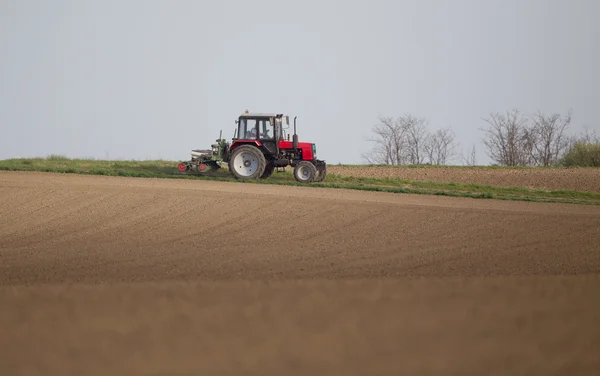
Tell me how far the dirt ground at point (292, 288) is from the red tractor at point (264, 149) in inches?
224

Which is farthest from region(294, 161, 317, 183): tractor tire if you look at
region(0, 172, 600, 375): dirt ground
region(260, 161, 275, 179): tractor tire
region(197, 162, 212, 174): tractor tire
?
region(0, 172, 600, 375): dirt ground

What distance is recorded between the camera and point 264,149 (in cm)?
2420

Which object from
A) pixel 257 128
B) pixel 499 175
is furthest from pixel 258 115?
pixel 499 175

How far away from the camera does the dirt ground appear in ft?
22.2

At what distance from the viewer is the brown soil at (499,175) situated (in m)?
26.7

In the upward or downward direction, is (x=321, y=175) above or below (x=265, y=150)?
below

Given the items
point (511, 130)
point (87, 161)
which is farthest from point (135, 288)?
point (511, 130)

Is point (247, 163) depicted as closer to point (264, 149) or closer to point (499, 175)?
point (264, 149)

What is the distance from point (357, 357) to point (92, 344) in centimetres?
236

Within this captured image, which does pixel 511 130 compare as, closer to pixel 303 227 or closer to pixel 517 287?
pixel 303 227

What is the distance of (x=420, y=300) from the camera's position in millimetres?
8875

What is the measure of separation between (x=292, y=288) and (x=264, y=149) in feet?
49.2

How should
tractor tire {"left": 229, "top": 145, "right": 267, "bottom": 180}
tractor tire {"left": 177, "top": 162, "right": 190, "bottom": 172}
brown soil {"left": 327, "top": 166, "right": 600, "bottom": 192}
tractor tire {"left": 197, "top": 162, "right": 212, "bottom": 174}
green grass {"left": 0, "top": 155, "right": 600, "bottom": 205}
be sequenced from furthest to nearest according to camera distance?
1. brown soil {"left": 327, "top": 166, "right": 600, "bottom": 192}
2. tractor tire {"left": 177, "top": 162, "right": 190, "bottom": 172}
3. tractor tire {"left": 197, "top": 162, "right": 212, "bottom": 174}
4. tractor tire {"left": 229, "top": 145, "right": 267, "bottom": 180}
5. green grass {"left": 0, "top": 155, "right": 600, "bottom": 205}

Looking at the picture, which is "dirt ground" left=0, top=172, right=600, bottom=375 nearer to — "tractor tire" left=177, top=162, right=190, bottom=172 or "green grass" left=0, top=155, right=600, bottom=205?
"green grass" left=0, top=155, right=600, bottom=205
